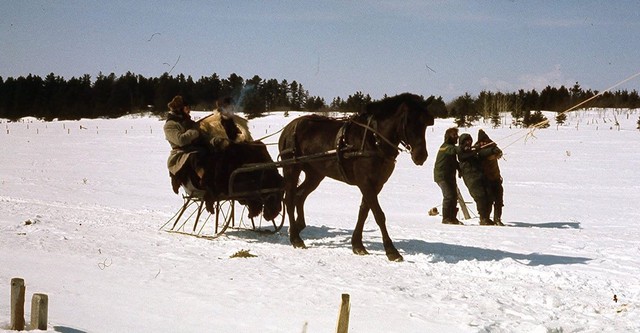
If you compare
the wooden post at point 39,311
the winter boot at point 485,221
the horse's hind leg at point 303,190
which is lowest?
the winter boot at point 485,221

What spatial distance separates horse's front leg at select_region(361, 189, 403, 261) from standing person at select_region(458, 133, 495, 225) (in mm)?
4968

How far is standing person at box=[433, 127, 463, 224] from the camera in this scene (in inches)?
523

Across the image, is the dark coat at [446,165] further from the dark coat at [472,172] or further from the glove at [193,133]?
the glove at [193,133]

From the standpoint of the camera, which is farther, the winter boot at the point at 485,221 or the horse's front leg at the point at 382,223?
the winter boot at the point at 485,221

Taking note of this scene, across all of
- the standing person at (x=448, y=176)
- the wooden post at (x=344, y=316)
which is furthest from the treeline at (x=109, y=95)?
the wooden post at (x=344, y=316)

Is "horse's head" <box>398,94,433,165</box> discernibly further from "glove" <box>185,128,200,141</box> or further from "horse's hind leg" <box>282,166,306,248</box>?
"glove" <box>185,128,200,141</box>

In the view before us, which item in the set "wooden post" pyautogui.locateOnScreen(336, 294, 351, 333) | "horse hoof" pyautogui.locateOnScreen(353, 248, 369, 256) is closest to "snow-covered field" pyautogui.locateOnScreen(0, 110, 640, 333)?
"horse hoof" pyautogui.locateOnScreen(353, 248, 369, 256)

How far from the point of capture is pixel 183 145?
10039 millimetres

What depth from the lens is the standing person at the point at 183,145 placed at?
10039 millimetres

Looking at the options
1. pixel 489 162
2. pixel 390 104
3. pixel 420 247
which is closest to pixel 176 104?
pixel 390 104

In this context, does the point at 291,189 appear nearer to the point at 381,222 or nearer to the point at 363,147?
the point at 363,147

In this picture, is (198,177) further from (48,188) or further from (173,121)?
(48,188)

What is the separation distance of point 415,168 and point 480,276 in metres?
21.5

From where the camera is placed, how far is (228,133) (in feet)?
36.0
